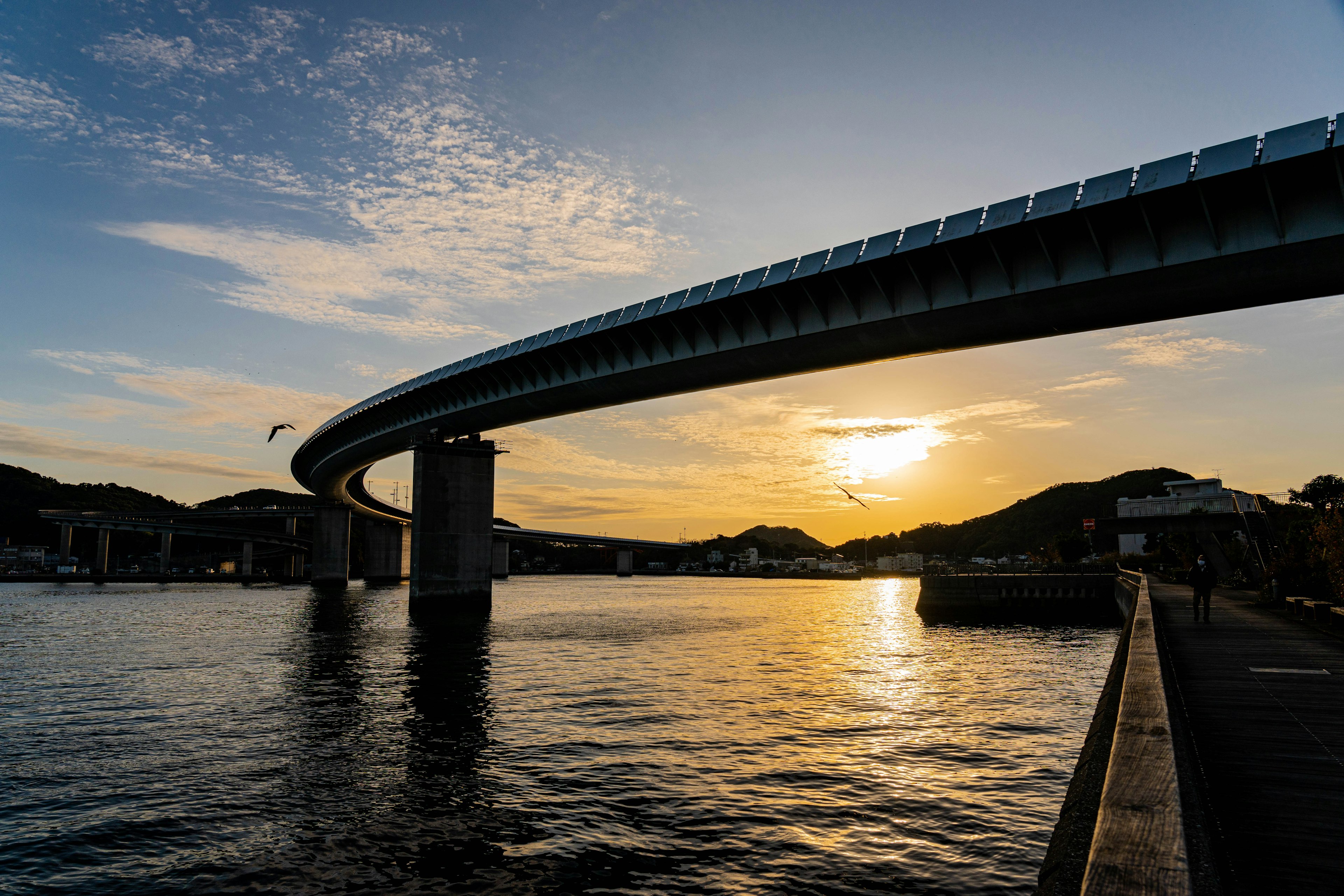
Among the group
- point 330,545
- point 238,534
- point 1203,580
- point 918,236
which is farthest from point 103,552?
point 1203,580

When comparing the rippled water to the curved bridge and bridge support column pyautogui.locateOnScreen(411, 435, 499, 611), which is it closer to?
the curved bridge

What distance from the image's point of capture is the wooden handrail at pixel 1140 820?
13.5ft

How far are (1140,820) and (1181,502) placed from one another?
166 meters

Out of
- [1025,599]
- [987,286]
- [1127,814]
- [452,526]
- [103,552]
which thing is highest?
[987,286]

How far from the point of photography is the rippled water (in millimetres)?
10383

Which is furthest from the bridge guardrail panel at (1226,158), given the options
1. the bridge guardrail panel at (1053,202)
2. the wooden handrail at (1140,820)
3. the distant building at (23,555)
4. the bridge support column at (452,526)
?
the distant building at (23,555)

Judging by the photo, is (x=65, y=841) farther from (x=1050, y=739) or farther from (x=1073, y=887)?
(x=1050, y=739)

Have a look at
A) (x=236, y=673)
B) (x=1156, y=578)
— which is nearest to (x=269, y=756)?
(x=236, y=673)

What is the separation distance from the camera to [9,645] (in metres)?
37.9

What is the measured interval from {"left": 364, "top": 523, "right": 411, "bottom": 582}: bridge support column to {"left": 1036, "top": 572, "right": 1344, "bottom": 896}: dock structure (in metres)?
139

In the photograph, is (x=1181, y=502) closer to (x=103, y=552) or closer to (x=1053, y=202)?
(x=1053, y=202)

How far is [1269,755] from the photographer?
9.08 metres

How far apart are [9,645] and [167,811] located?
34.6m

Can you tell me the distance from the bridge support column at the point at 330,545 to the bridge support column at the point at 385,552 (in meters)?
18.6
